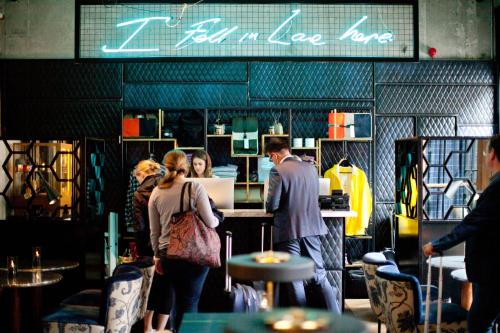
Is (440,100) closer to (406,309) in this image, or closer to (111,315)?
(406,309)

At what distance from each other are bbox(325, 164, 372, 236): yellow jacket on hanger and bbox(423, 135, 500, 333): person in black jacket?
4.66 metres

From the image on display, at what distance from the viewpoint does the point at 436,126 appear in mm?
9562

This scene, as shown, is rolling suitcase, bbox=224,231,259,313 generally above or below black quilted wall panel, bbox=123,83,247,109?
below

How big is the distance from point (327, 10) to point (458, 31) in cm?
537

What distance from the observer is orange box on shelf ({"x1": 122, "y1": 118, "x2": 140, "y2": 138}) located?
9062mm

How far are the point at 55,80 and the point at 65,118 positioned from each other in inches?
21.4

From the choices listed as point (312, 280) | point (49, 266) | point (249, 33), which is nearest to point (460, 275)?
point (312, 280)

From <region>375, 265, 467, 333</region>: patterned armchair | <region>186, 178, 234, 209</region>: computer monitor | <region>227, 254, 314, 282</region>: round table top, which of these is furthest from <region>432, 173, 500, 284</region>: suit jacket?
<region>186, 178, 234, 209</region>: computer monitor

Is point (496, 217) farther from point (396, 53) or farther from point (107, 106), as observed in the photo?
point (107, 106)

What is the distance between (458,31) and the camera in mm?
9633

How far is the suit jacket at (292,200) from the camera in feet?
19.9

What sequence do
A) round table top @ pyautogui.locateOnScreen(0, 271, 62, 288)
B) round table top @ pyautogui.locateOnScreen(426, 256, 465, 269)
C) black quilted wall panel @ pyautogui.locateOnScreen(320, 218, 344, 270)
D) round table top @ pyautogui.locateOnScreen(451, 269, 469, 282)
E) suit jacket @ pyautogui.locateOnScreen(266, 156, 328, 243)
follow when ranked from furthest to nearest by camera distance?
1. black quilted wall panel @ pyautogui.locateOnScreen(320, 218, 344, 270)
2. suit jacket @ pyautogui.locateOnScreen(266, 156, 328, 243)
3. round table top @ pyautogui.locateOnScreen(426, 256, 465, 269)
4. round table top @ pyautogui.locateOnScreen(451, 269, 469, 282)
5. round table top @ pyautogui.locateOnScreen(0, 271, 62, 288)

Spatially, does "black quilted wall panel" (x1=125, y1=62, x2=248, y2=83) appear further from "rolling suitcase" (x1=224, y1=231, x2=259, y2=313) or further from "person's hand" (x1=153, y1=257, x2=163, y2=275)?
"person's hand" (x1=153, y1=257, x2=163, y2=275)

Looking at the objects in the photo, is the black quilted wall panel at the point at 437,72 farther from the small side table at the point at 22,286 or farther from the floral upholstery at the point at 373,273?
the small side table at the point at 22,286
